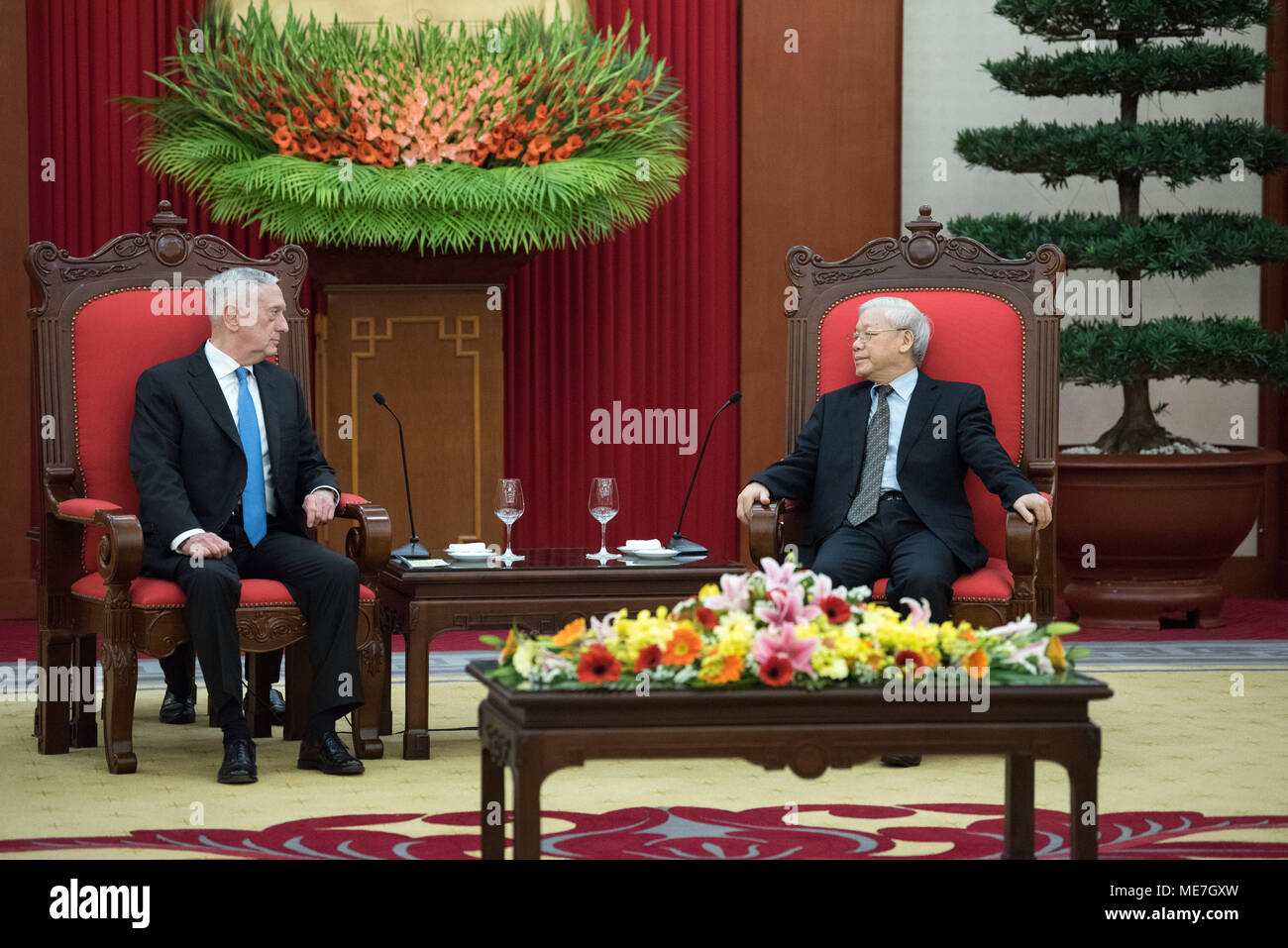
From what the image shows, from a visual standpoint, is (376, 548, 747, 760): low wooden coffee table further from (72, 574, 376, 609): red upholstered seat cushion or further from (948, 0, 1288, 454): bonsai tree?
(948, 0, 1288, 454): bonsai tree

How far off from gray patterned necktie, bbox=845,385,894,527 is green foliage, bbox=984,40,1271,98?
2231mm

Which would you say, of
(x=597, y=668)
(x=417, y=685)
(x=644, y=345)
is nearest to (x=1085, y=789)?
(x=597, y=668)

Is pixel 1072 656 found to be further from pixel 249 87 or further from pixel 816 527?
pixel 249 87

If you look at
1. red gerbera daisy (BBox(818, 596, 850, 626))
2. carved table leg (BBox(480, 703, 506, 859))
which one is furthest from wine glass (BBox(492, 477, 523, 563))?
red gerbera daisy (BBox(818, 596, 850, 626))

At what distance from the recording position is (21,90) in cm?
617

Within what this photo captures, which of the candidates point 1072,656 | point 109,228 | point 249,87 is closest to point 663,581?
point 1072,656

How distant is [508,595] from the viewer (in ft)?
13.5

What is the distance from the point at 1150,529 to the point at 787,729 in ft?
12.4

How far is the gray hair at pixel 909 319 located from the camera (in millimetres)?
4262

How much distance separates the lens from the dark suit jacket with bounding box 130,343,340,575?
Result: 391cm

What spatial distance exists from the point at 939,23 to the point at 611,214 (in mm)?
2060

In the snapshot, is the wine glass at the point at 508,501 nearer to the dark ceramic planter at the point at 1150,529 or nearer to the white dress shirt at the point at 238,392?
the white dress shirt at the point at 238,392

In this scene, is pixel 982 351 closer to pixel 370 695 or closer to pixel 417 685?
pixel 417 685

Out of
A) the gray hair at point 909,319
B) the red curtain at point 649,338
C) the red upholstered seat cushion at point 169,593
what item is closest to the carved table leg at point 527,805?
the red upholstered seat cushion at point 169,593
